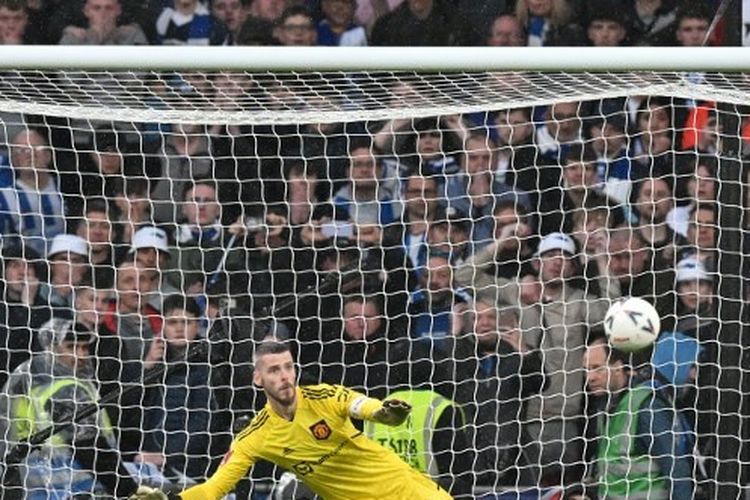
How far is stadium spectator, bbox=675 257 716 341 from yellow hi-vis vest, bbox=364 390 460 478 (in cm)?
116

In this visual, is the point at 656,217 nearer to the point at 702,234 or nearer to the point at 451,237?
the point at 702,234

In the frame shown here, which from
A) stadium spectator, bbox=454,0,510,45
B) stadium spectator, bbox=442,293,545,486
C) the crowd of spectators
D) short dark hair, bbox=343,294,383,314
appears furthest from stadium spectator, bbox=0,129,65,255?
stadium spectator, bbox=454,0,510,45

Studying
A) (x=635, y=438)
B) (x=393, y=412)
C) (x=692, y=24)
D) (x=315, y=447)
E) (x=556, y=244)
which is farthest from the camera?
(x=692, y=24)

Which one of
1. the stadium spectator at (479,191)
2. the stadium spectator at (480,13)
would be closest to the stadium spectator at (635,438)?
the stadium spectator at (479,191)

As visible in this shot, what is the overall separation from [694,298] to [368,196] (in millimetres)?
1697

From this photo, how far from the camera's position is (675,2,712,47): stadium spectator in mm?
9000

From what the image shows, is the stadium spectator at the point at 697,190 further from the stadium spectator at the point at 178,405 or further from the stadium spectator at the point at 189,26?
the stadium spectator at the point at 189,26

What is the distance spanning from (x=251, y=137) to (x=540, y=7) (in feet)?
5.54

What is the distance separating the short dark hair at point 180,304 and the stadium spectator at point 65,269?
43 cm

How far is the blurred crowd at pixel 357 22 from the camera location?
29.8 feet

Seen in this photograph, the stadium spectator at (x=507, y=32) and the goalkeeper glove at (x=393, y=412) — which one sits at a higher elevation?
the stadium spectator at (x=507, y=32)

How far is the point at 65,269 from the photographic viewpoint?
8.37 m

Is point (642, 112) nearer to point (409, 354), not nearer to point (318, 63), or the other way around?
point (409, 354)

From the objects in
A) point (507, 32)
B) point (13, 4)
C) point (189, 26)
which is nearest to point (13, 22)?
point (13, 4)
